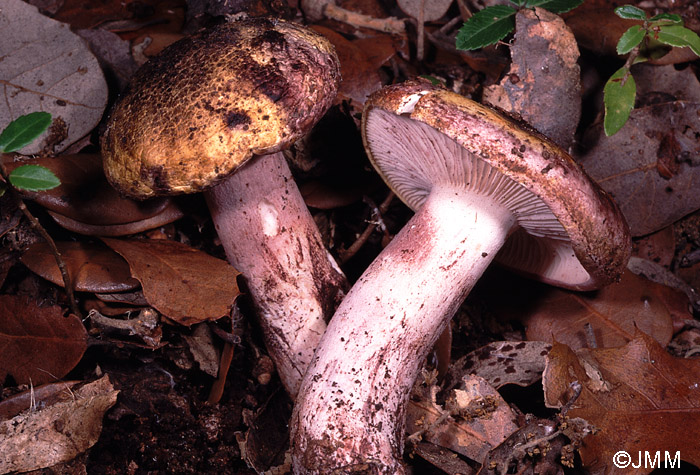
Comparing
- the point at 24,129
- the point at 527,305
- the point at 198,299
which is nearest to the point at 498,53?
the point at 527,305

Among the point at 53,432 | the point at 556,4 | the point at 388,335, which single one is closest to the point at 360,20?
the point at 556,4

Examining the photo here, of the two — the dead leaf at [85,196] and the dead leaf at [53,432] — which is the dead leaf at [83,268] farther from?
the dead leaf at [53,432]

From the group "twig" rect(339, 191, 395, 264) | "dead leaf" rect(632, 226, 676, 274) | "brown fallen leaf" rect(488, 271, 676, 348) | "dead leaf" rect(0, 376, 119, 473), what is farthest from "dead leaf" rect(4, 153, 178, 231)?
"dead leaf" rect(632, 226, 676, 274)

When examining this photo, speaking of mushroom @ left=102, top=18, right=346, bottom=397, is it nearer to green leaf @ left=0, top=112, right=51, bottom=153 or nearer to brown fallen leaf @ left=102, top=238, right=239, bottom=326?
brown fallen leaf @ left=102, top=238, right=239, bottom=326

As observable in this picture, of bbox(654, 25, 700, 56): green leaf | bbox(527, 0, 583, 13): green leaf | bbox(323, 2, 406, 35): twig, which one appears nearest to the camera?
bbox(654, 25, 700, 56): green leaf

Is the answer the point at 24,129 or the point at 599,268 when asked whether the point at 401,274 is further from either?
the point at 24,129

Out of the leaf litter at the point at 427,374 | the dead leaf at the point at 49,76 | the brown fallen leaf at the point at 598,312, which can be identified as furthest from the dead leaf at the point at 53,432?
the brown fallen leaf at the point at 598,312

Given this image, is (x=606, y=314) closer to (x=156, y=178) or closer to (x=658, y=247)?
(x=658, y=247)
